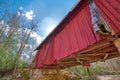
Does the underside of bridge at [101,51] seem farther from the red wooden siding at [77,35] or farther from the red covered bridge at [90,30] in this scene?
the red wooden siding at [77,35]

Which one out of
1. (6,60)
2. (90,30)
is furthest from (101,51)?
(6,60)

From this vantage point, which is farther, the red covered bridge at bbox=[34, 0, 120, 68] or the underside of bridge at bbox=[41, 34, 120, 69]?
the underside of bridge at bbox=[41, 34, 120, 69]

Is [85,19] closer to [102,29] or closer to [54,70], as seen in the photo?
[102,29]

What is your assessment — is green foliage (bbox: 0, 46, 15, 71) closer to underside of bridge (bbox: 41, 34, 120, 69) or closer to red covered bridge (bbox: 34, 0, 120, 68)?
red covered bridge (bbox: 34, 0, 120, 68)

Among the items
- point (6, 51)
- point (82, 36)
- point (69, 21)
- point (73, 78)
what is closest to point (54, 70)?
point (73, 78)

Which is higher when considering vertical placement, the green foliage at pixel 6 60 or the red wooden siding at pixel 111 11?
the green foliage at pixel 6 60

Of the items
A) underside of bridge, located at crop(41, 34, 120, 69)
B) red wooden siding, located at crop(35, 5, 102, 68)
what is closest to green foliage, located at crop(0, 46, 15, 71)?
red wooden siding, located at crop(35, 5, 102, 68)

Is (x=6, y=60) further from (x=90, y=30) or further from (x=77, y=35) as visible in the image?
(x=90, y=30)

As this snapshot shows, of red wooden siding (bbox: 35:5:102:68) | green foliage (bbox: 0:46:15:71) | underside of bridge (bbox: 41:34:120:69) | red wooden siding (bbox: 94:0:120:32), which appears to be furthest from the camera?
green foliage (bbox: 0:46:15:71)

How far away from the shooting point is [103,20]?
4.52 meters

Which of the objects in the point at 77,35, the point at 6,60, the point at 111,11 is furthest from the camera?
the point at 6,60

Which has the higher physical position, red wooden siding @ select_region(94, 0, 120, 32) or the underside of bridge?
red wooden siding @ select_region(94, 0, 120, 32)

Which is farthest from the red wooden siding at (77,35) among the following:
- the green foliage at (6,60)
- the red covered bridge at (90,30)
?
the green foliage at (6,60)

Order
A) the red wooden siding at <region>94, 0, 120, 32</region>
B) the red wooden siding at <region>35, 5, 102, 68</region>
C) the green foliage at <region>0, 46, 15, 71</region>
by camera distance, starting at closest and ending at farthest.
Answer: the red wooden siding at <region>94, 0, 120, 32</region>
the red wooden siding at <region>35, 5, 102, 68</region>
the green foliage at <region>0, 46, 15, 71</region>
